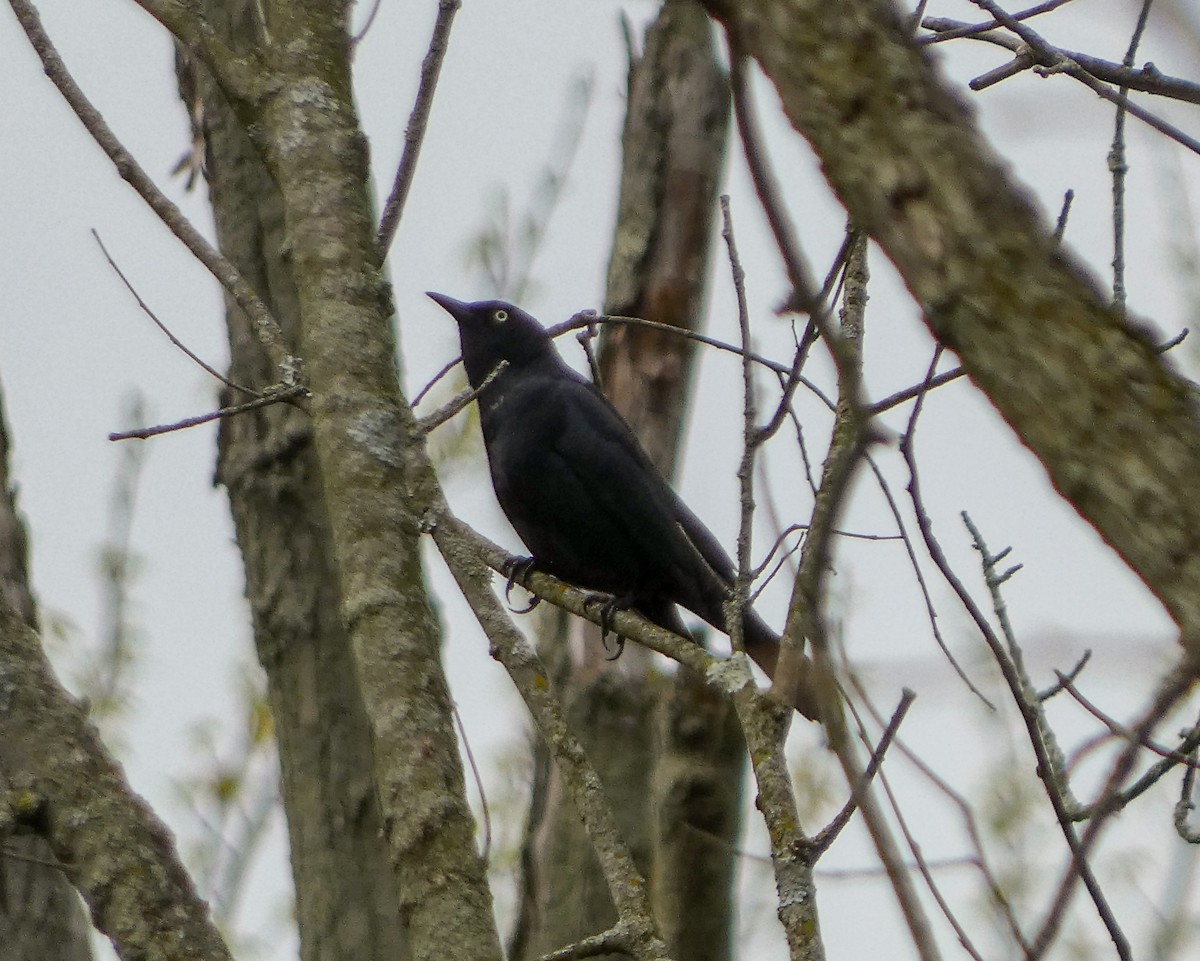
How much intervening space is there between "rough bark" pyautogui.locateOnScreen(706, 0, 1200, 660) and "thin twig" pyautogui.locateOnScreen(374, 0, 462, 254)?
6.38ft

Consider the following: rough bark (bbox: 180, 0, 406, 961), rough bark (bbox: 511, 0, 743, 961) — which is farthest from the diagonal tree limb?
rough bark (bbox: 511, 0, 743, 961)

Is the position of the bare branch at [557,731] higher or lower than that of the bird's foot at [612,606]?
lower

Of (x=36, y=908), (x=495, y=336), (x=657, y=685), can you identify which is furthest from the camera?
(x=495, y=336)

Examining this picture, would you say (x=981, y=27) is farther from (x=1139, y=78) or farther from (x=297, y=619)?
(x=297, y=619)

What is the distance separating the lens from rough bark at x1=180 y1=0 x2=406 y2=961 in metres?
4.16

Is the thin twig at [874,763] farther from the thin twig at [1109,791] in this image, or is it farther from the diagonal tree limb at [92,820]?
the diagonal tree limb at [92,820]

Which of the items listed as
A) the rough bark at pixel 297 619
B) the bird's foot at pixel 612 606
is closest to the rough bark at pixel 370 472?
the rough bark at pixel 297 619

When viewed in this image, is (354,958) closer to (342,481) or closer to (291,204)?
(342,481)

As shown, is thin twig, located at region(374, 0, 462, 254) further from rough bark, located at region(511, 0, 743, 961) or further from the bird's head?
the bird's head

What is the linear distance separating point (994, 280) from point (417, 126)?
217 centimetres

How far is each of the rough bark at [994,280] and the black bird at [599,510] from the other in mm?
3876

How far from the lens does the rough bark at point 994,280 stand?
1.05m

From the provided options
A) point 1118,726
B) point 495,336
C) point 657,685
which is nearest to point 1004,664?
point 1118,726

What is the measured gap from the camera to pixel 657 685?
5.27m
